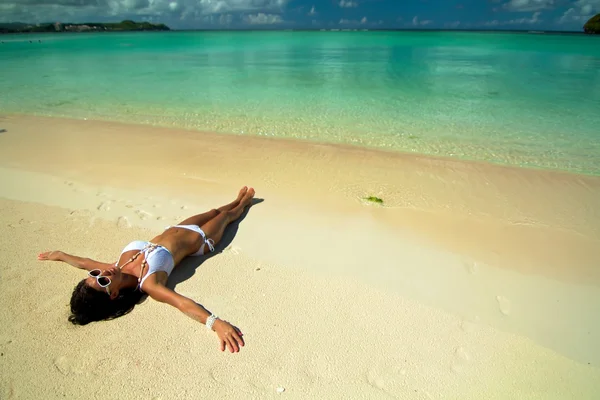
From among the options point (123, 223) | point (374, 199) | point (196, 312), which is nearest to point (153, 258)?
point (196, 312)

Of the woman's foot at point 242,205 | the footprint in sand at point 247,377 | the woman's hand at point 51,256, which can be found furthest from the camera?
the woman's foot at point 242,205

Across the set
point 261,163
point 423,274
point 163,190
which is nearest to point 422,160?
point 261,163

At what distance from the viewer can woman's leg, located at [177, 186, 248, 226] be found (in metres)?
4.61

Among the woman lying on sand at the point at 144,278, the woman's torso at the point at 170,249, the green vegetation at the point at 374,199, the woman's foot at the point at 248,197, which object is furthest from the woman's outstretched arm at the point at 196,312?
the green vegetation at the point at 374,199

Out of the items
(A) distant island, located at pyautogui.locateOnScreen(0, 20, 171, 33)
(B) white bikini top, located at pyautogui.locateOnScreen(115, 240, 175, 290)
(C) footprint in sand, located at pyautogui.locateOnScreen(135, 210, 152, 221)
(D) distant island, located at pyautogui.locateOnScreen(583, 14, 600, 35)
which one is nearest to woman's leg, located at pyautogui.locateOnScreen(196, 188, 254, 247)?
(B) white bikini top, located at pyautogui.locateOnScreen(115, 240, 175, 290)

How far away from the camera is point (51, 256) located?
4.11 meters

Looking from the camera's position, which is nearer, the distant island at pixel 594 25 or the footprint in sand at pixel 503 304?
the footprint in sand at pixel 503 304

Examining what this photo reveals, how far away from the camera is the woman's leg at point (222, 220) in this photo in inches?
176

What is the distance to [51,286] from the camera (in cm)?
378

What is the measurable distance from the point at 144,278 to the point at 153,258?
0.73 ft

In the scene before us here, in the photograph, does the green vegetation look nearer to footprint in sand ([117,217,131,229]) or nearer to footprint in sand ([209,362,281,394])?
footprint in sand ([209,362,281,394])

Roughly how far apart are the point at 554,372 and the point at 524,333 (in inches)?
15.8

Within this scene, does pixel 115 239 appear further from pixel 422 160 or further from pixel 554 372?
pixel 422 160

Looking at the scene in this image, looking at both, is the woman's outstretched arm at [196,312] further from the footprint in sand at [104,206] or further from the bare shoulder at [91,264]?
the footprint in sand at [104,206]
